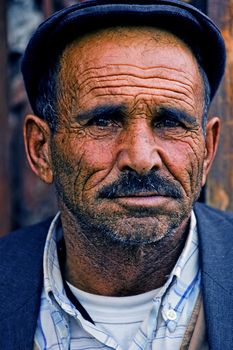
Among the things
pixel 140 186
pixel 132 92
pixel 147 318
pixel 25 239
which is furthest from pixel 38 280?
pixel 132 92

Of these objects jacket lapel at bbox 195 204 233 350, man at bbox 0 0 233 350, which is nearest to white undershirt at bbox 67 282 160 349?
man at bbox 0 0 233 350

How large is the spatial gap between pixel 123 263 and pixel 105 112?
534 millimetres

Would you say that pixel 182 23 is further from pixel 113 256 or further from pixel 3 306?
pixel 3 306

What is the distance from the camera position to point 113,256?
2.39 m

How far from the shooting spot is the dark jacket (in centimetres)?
215

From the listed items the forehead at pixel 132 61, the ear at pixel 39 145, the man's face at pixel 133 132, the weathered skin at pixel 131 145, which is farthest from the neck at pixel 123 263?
the forehead at pixel 132 61

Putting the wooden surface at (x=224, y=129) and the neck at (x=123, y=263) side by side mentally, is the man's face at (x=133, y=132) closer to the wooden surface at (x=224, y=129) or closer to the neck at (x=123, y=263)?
the neck at (x=123, y=263)

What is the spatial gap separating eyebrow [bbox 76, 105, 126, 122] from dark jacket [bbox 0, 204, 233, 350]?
520 mm

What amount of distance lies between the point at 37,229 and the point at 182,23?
98cm

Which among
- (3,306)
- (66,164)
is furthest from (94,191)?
(3,306)

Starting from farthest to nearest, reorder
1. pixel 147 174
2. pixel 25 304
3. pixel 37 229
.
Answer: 1. pixel 37 229
2. pixel 25 304
3. pixel 147 174

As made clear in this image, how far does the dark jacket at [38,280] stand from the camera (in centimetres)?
215

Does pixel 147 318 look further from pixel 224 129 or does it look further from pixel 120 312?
pixel 224 129

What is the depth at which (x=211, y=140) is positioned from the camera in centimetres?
256
